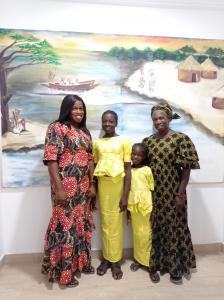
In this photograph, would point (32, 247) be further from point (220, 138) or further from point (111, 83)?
point (220, 138)

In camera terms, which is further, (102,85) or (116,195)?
(102,85)

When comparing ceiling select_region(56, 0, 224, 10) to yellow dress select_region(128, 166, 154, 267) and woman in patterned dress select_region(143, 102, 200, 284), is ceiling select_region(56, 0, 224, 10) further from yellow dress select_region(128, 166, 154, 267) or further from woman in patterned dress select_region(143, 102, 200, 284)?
yellow dress select_region(128, 166, 154, 267)

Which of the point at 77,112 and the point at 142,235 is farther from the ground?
the point at 77,112

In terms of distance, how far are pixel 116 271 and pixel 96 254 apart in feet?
1.17

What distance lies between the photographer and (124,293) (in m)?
2.05

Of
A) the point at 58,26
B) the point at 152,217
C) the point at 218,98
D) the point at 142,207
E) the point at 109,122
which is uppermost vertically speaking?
the point at 58,26

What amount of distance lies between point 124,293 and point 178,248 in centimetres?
56

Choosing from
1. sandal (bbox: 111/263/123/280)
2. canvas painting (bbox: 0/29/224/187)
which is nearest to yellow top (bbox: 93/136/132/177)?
canvas painting (bbox: 0/29/224/187)

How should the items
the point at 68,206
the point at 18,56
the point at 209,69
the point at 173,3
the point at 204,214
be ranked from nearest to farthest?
the point at 68,206 → the point at 18,56 → the point at 173,3 → the point at 209,69 → the point at 204,214

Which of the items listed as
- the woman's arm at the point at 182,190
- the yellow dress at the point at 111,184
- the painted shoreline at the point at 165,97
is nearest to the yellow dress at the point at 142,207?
the yellow dress at the point at 111,184

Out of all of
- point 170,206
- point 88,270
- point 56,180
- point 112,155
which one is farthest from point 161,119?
point 88,270

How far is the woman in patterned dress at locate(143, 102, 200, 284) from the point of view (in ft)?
7.04

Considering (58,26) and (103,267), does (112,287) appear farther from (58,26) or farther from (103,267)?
(58,26)

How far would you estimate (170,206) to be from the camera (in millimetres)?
2191
